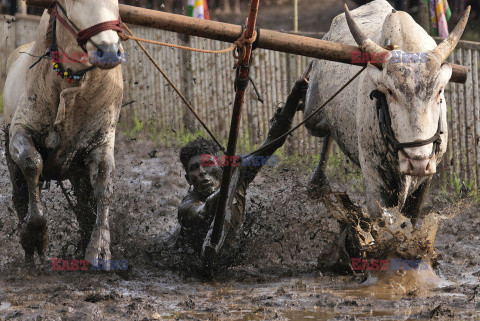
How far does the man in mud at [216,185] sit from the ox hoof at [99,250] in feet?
2.71

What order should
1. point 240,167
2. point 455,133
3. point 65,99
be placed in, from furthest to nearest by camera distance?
point 455,133
point 240,167
point 65,99

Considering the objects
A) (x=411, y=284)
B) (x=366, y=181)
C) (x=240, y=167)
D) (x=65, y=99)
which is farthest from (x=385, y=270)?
(x=65, y=99)

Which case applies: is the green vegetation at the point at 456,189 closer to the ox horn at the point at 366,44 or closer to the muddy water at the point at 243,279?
the muddy water at the point at 243,279

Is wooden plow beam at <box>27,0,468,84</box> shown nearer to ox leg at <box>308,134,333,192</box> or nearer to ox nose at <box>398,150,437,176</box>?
ox nose at <box>398,150,437,176</box>

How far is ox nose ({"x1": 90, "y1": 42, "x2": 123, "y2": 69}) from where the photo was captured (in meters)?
4.96

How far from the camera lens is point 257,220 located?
7.57 m

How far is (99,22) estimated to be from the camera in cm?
513

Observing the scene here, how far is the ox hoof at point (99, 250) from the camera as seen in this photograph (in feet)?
19.0

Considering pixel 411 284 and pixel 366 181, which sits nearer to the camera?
pixel 411 284

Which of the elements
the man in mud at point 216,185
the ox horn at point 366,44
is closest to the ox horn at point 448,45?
the ox horn at point 366,44

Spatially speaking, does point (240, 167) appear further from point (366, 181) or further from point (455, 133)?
point (455, 133)

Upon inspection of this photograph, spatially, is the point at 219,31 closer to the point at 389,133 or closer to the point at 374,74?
the point at 374,74

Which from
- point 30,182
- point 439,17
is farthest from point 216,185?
point 439,17

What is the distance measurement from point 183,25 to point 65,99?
110cm
